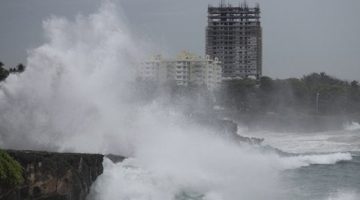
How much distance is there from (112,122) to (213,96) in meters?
60.3

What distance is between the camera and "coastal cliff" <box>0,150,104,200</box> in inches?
616

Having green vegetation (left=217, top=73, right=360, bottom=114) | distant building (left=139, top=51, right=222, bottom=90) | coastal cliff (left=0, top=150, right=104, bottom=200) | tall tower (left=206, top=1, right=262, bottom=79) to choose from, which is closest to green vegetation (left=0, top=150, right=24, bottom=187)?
coastal cliff (left=0, top=150, right=104, bottom=200)

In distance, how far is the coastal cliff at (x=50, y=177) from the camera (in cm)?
1566

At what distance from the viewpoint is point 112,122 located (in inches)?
1040

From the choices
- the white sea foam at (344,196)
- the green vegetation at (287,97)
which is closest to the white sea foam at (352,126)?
the green vegetation at (287,97)

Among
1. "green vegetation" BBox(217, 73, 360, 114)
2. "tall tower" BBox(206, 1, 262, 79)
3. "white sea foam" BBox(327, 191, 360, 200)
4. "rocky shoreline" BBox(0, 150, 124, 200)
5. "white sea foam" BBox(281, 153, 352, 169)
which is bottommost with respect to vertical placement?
"white sea foam" BBox(327, 191, 360, 200)

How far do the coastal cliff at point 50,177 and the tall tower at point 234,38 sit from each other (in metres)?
103

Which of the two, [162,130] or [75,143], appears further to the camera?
[162,130]

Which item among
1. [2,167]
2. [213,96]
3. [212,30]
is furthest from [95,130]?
[212,30]

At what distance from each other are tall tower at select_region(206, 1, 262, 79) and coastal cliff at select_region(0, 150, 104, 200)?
10320cm

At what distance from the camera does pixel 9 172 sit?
49.3 ft

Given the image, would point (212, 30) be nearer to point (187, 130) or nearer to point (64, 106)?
point (187, 130)

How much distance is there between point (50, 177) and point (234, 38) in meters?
107

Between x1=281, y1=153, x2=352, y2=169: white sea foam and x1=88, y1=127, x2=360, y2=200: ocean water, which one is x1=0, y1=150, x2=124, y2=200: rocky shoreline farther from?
x1=281, y1=153, x2=352, y2=169: white sea foam
